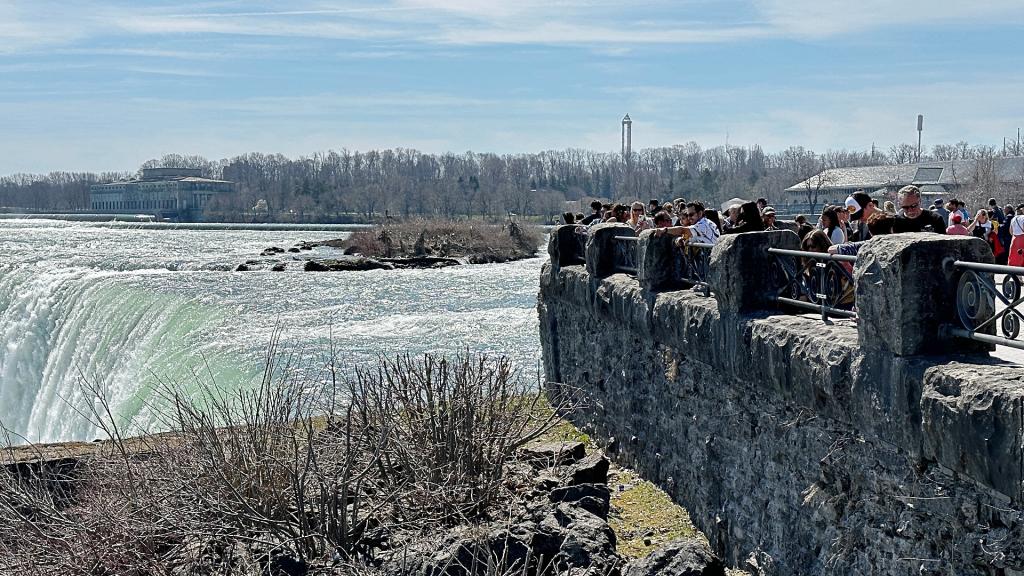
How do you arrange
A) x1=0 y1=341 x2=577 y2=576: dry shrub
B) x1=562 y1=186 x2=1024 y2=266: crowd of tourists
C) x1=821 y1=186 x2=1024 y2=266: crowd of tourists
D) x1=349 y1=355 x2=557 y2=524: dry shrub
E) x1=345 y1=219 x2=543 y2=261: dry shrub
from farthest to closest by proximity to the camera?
1. x1=345 y1=219 x2=543 y2=261: dry shrub
2. x1=349 y1=355 x2=557 y2=524: dry shrub
3. x1=0 y1=341 x2=577 y2=576: dry shrub
4. x1=562 y1=186 x2=1024 y2=266: crowd of tourists
5. x1=821 y1=186 x2=1024 y2=266: crowd of tourists

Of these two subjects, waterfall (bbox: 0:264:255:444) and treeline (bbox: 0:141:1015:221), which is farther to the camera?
treeline (bbox: 0:141:1015:221)

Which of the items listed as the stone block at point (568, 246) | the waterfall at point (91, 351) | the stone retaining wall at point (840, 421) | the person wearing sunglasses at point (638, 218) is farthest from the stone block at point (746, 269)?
the waterfall at point (91, 351)

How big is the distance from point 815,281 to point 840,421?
4.64ft

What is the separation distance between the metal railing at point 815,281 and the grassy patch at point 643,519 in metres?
2.35

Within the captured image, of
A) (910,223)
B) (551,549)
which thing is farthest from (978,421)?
(551,549)

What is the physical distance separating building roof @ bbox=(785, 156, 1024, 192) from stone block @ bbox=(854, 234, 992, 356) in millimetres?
66192

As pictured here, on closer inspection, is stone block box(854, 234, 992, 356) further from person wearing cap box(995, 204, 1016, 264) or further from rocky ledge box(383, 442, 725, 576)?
person wearing cap box(995, 204, 1016, 264)

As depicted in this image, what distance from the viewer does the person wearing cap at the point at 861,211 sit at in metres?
9.07

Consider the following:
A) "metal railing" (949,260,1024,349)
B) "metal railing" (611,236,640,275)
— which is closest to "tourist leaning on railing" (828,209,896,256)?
"metal railing" (949,260,1024,349)

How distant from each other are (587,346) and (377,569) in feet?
21.3

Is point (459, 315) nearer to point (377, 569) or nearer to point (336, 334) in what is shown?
point (336, 334)

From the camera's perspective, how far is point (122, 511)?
8.66m

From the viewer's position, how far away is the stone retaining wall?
497 centimetres

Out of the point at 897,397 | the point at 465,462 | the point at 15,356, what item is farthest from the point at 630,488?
the point at 15,356
